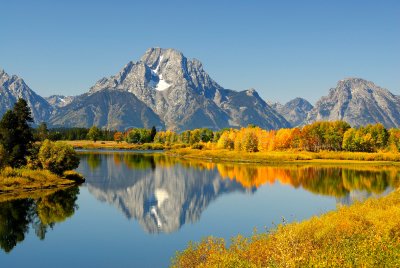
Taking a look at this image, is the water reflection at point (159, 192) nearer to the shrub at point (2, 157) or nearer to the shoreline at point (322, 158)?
the shrub at point (2, 157)

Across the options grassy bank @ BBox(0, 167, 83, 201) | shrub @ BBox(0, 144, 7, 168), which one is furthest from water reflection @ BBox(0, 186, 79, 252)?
shrub @ BBox(0, 144, 7, 168)

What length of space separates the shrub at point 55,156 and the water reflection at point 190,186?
25.9 feet

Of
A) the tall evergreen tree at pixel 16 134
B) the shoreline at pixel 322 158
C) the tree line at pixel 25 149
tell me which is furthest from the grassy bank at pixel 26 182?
the shoreline at pixel 322 158

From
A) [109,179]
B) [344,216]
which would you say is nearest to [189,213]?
[344,216]

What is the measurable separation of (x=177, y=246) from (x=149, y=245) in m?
3.35

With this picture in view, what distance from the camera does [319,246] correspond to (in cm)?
3127

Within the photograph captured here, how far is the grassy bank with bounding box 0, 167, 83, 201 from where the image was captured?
77.8 meters

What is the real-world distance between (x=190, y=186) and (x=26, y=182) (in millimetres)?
36881

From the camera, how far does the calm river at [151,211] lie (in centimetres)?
4594

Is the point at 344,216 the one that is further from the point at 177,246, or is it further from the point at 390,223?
the point at 177,246

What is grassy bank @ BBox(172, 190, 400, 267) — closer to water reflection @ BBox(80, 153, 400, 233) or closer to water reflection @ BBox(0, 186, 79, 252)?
water reflection @ BBox(80, 153, 400, 233)

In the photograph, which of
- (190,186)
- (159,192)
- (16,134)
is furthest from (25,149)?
(190,186)

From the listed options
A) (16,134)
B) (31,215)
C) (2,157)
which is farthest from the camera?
(16,134)

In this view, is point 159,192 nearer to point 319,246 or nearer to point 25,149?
point 25,149
